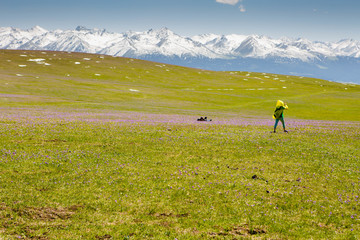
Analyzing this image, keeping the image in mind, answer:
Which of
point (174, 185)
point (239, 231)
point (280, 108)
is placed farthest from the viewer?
point (280, 108)

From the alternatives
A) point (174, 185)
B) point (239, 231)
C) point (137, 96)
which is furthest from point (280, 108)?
point (137, 96)

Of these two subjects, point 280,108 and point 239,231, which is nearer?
point 239,231

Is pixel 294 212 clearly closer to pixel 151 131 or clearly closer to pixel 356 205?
pixel 356 205

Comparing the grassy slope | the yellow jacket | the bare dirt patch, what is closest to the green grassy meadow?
the bare dirt patch

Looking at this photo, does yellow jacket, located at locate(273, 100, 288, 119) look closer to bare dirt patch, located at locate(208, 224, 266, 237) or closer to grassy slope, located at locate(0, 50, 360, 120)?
bare dirt patch, located at locate(208, 224, 266, 237)

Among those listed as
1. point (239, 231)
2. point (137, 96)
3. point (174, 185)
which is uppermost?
point (137, 96)

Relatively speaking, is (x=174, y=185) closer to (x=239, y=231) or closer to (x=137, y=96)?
(x=239, y=231)

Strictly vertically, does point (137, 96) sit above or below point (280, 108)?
below

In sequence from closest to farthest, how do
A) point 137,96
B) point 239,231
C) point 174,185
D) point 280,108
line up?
point 239,231
point 174,185
point 280,108
point 137,96

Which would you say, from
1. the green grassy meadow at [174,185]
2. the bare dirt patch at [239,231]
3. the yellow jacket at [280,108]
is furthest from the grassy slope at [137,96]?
the bare dirt patch at [239,231]

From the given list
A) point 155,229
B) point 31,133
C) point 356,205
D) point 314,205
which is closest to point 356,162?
point 356,205

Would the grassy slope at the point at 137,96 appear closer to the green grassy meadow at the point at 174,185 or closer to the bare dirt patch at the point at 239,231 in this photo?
the green grassy meadow at the point at 174,185

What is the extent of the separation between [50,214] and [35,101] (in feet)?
211

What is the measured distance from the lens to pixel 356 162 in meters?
20.3
